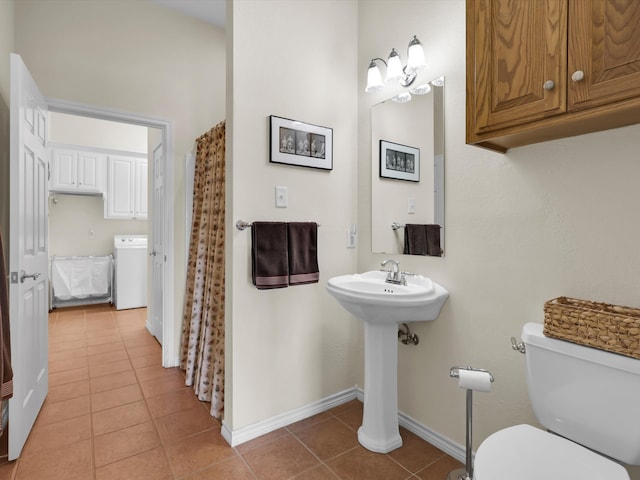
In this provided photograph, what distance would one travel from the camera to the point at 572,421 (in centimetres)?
113

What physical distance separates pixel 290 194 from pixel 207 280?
0.97 m

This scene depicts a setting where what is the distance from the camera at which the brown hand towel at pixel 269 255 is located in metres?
1.84

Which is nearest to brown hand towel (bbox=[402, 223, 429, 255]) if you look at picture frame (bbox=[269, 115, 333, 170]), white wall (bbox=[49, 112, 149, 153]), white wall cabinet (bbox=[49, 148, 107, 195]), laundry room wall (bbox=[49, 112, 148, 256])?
picture frame (bbox=[269, 115, 333, 170])

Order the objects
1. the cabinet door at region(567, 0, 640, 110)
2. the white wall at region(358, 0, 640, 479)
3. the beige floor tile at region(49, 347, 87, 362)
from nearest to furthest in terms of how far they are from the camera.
→ the cabinet door at region(567, 0, 640, 110) < the white wall at region(358, 0, 640, 479) < the beige floor tile at region(49, 347, 87, 362)

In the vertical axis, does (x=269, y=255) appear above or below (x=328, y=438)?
above

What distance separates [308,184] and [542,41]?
4.24ft

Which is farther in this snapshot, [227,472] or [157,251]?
[157,251]

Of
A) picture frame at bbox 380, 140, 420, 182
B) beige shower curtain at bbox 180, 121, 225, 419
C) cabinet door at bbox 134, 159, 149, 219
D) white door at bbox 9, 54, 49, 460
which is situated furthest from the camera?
cabinet door at bbox 134, 159, 149, 219

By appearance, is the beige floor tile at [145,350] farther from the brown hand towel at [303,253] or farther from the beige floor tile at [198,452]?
the brown hand towel at [303,253]

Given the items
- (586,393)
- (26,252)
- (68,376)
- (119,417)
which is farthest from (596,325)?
(68,376)

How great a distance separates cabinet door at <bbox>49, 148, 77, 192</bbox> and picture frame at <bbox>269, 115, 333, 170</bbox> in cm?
424

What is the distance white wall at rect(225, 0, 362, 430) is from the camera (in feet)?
6.03

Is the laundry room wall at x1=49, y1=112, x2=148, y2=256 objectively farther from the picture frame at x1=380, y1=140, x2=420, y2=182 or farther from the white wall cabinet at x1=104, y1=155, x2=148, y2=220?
the picture frame at x1=380, y1=140, x2=420, y2=182

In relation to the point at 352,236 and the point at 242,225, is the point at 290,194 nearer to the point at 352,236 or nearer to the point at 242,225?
the point at 242,225
